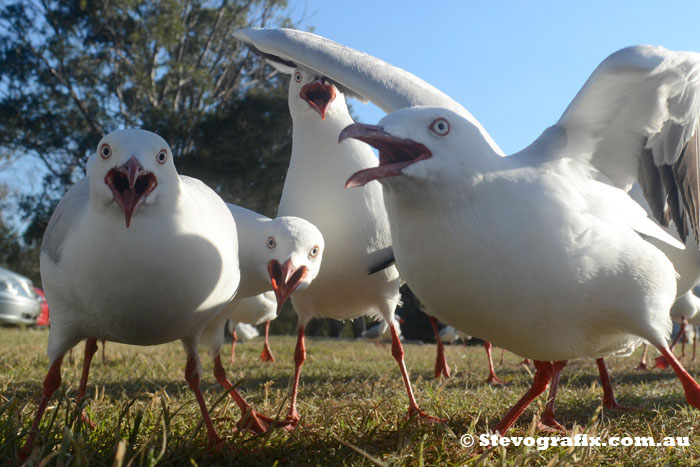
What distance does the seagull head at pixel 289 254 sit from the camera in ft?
10.8

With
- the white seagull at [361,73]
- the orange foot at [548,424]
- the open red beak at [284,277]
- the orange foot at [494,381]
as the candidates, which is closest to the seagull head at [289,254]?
the open red beak at [284,277]

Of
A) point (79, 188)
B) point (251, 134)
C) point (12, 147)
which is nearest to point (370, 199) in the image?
point (79, 188)

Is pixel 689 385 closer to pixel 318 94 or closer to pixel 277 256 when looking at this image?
pixel 277 256

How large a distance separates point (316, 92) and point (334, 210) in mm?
856

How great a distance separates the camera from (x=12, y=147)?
18625 millimetres

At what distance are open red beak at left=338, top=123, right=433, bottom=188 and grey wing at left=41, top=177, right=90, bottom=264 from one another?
1.23 meters

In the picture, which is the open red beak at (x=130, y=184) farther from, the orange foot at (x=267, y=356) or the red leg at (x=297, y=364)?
the orange foot at (x=267, y=356)

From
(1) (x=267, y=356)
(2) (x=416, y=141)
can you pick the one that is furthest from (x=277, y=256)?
(1) (x=267, y=356)

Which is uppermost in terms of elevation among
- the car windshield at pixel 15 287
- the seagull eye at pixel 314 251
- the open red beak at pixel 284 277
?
the car windshield at pixel 15 287

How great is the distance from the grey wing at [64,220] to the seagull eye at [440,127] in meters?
1.45

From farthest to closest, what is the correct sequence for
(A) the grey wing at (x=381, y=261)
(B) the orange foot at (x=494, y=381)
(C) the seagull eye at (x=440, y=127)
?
(B) the orange foot at (x=494, y=381) → (A) the grey wing at (x=381, y=261) → (C) the seagull eye at (x=440, y=127)

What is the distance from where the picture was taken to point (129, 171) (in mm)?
2215

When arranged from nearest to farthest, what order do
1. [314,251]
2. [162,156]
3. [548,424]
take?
Answer: [162,156]
[548,424]
[314,251]

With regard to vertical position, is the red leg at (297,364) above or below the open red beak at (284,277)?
below
